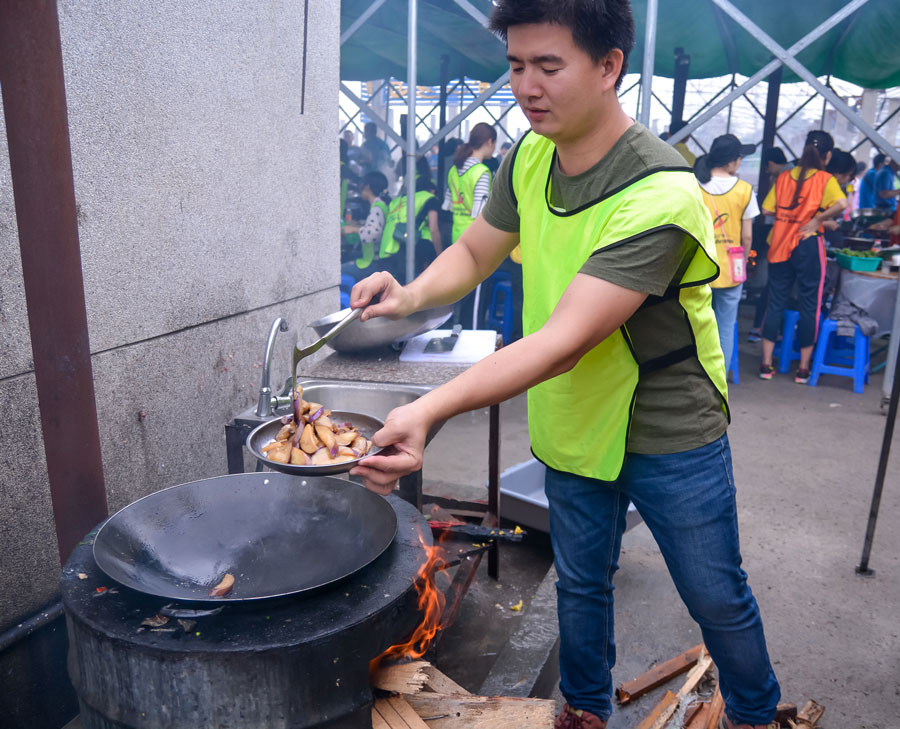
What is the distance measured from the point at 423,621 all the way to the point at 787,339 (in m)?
7.22

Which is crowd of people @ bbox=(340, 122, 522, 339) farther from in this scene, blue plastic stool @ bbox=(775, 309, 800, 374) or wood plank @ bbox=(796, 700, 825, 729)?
wood plank @ bbox=(796, 700, 825, 729)

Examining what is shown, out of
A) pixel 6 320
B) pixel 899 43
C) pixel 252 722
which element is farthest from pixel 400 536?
pixel 899 43

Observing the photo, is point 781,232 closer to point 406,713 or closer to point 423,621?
point 423,621

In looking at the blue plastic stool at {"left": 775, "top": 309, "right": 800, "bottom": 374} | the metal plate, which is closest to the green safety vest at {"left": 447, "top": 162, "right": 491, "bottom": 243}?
the blue plastic stool at {"left": 775, "top": 309, "right": 800, "bottom": 374}

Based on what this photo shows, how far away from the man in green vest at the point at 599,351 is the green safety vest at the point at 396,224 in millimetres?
5620

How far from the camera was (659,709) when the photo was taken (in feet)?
8.50

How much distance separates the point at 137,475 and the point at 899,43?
34.5 feet

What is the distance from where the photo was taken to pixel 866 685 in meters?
2.96

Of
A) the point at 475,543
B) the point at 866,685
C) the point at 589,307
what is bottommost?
the point at 866,685

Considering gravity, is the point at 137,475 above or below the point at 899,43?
below

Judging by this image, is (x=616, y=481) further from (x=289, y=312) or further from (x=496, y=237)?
(x=289, y=312)

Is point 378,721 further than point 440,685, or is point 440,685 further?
point 440,685

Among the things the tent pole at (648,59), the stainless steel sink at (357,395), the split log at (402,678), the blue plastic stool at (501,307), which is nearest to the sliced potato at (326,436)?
the split log at (402,678)

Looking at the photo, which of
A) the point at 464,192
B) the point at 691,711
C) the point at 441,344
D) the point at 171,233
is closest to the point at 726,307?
the point at 464,192
